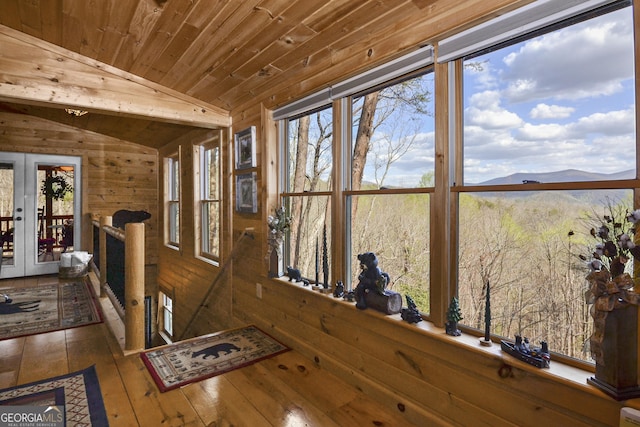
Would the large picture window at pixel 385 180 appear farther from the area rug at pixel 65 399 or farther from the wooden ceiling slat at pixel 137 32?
the area rug at pixel 65 399

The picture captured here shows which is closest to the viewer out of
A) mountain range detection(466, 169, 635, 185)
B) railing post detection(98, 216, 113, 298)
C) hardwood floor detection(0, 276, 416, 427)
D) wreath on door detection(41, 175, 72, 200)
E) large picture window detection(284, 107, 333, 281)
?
mountain range detection(466, 169, 635, 185)

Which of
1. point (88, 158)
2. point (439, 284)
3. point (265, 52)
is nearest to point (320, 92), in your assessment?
point (265, 52)

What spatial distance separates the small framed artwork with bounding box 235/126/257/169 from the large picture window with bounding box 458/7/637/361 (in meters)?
2.07

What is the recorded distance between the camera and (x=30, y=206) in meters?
5.63

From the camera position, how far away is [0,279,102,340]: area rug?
329cm

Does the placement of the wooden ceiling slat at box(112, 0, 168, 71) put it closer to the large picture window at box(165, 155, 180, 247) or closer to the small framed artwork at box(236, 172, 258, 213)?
the small framed artwork at box(236, 172, 258, 213)

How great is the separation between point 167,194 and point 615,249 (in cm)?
593

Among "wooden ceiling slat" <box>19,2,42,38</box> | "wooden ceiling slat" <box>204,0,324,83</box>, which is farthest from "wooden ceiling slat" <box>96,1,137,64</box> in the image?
"wooden ceiling slat" <box>204,0,324,83</box>

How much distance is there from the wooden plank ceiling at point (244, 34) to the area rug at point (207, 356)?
2060 millimetres

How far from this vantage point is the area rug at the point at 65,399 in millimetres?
1950

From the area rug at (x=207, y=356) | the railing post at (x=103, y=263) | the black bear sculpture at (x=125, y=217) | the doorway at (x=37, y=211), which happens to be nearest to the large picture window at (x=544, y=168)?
the area rug at (x=207, y=356)

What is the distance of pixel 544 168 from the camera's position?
59.6 inches

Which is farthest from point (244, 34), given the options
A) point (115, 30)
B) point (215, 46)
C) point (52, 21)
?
point (52, 21)

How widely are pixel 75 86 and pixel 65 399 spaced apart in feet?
7.74
